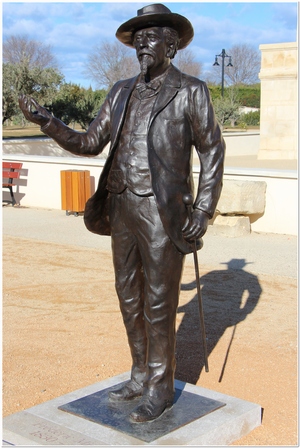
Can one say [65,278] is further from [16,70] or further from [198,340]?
[16,70]

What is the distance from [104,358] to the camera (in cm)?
591

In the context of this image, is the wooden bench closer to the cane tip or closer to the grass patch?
the cane tip

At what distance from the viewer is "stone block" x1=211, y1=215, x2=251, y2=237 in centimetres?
1128

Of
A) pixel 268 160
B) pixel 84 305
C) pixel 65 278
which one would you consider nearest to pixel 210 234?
pixel 65 278

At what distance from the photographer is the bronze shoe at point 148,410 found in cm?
416

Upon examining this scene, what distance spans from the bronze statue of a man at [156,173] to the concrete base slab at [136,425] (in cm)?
18

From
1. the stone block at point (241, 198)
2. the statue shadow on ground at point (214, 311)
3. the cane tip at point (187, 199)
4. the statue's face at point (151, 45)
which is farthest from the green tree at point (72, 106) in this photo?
the cane tip at point (187, 199)

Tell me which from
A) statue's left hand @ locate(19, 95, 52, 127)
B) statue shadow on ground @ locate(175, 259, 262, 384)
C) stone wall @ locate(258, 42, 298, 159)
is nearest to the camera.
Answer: statue's left hand @ locate(19, 95, 52, 127)

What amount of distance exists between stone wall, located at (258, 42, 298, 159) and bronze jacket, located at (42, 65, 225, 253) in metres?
17.7

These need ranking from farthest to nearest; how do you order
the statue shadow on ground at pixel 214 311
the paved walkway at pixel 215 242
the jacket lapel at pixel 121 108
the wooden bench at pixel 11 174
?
the wooden bench at pixel 11 174
the paved walkway at pixel 215 242
the statue shadow on ground at pixel 214 311
the jacket lapel at pixel 121 108

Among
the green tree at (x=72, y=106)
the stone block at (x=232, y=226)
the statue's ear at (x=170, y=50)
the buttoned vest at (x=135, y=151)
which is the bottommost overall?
the stone block at (x=232, y=226)

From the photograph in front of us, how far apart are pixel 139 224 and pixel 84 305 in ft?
11.2

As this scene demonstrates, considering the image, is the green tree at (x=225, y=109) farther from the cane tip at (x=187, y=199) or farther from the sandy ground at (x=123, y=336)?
the cane tip at (x=187, y=199)

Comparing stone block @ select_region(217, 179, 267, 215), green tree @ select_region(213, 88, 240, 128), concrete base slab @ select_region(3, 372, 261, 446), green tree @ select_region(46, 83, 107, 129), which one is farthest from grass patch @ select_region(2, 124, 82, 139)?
concrete base slab @ select_region(3, 372, 261, 446)
